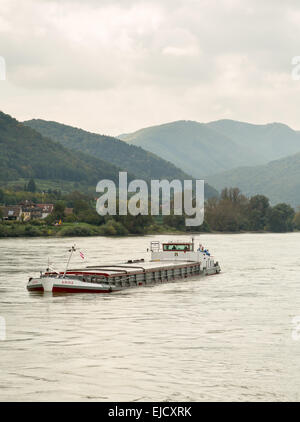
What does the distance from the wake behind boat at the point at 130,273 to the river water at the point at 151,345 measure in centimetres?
125

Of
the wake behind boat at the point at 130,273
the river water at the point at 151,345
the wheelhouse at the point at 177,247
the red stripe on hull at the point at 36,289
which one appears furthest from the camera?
the wheelhouse at the point at 177,247

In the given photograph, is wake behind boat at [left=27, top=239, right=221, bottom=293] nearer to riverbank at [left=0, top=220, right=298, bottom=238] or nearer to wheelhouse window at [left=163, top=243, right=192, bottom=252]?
wheelhouse window at [left=163, top=243, right=192, bottom=252]

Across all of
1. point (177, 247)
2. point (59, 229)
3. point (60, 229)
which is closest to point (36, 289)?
point (177, 247)

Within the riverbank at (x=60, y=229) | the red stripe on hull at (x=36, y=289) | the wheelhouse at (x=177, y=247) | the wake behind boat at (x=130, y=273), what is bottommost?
the red stripe on hull at (x=36, y=289)

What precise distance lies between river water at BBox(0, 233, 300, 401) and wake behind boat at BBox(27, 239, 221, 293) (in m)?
1.25

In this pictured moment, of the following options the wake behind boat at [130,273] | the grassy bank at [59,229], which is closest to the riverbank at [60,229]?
the grassy bank at [59,229]

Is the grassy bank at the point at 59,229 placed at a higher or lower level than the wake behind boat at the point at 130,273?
higher

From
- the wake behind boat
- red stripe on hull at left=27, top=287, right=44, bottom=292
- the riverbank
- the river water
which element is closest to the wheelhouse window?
the wake behind boat

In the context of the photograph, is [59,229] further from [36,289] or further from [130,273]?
[36,289]

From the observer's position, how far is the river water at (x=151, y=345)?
25.5 meters

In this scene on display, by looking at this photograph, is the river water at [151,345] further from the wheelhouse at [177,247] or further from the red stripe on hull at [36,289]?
the wheelhouse at [177,247]

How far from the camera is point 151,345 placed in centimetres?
3312

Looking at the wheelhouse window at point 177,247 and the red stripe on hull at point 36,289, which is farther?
the wheelhouse window at point 177,247

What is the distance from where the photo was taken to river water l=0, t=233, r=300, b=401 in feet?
83.7
